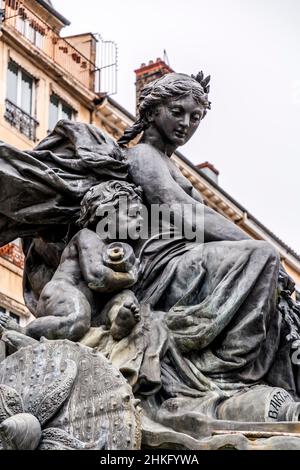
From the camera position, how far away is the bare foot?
6637mm

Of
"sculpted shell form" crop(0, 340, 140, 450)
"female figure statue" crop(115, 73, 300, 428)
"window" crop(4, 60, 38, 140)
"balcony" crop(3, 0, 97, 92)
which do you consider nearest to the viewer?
"sculpted shell form" crop(0, 340, 140, 450)

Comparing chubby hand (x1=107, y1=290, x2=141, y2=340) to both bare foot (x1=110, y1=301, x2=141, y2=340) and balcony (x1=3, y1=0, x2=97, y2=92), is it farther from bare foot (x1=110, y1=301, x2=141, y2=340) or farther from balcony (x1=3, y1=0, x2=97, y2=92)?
balcony (x1=3, y1=0, x2=97, y2=92)

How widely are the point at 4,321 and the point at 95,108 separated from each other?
23624mm

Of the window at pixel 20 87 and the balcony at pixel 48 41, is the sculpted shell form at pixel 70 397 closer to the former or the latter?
the window at pixel 20 87

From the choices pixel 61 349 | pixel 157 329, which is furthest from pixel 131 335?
pixel 61 349

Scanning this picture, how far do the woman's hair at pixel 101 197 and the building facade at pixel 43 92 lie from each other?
1792cm

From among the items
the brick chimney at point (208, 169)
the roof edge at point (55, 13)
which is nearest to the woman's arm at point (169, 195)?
the roof edge at point (55, 13)

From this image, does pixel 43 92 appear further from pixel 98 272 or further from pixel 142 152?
pixel 98 272

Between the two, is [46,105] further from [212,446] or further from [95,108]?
[212,446]

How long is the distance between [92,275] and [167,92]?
5.20 ft

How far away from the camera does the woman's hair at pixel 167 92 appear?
7.80 metres

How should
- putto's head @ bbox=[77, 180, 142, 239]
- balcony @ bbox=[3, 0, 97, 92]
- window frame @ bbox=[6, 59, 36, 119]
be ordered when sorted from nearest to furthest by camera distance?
1. putto's head @ bbox=[77, 180, 142, 239]
2. window frame @ bbox=[6, 59, 36, 119]
3. balcony @ bbox=[3, 0, 97, 92]

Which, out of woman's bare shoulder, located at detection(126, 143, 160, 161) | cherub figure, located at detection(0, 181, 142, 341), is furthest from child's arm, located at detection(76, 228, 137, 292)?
woman's bare shoulder, located at detection(126, 143, 160, 161)

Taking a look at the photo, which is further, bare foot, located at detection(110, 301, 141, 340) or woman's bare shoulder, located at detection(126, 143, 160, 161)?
woman's bare shoulder, located at detection(126, 143, 160, 161)
